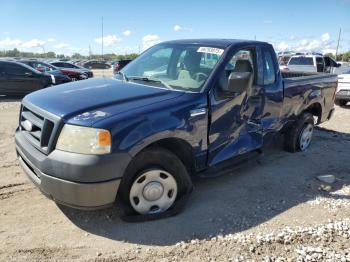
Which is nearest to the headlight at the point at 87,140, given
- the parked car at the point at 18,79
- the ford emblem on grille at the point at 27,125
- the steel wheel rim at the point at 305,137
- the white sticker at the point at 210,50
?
the ford emblem on grille at the point at 27,125

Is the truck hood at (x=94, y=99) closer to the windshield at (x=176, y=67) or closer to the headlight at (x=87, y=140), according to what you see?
the headlight at (x=87, y=140)

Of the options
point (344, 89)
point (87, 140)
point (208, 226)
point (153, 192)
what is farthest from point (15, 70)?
point (208, 226)

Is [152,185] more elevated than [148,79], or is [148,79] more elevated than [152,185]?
[148,79]

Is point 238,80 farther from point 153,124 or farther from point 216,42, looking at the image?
point 153,124

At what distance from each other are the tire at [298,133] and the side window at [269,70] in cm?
132

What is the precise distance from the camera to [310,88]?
6.27 m

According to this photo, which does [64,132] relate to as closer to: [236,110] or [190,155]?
[190,155]

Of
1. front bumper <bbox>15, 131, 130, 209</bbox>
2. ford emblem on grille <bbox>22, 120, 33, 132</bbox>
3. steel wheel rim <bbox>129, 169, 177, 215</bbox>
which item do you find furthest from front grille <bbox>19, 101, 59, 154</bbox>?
steel wheel rim <bbox>129, 169, 177, 215</bbox>

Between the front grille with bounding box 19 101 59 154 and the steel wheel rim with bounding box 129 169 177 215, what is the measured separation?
2.97ft

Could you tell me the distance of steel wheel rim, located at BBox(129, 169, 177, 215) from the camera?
12.2 ft

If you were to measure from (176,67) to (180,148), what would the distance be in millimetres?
1144

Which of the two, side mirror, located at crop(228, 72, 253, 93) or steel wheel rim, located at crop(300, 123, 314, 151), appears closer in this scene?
side mirror, located at crop(228, 72, 253, 93)

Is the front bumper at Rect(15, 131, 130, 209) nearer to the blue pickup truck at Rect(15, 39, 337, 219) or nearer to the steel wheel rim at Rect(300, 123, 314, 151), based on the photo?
the blue pickup truck at Rect(15, 39, 337, 219)

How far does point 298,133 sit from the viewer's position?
6328mm
